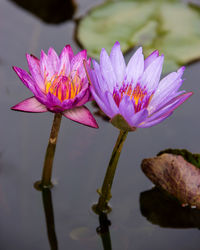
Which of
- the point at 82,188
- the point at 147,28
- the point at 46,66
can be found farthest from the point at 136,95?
the point at 147,28

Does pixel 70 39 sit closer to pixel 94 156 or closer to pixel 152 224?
pixel 94 156

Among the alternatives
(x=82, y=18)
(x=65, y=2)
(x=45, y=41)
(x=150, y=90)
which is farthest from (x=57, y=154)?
(x=65, y=2)

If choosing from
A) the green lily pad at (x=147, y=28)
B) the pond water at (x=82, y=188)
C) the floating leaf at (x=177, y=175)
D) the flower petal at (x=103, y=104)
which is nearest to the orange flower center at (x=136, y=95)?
the flower petal at (x=103, y=104)

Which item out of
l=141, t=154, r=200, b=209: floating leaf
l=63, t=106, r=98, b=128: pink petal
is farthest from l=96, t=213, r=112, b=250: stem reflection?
l=63, t=106, r=98, b=128: pink petal

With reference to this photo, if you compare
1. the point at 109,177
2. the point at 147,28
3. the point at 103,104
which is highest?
the point at 147,28

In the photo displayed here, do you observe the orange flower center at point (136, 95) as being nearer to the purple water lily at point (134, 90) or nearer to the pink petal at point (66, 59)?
the purple water lily at point (134, 90)

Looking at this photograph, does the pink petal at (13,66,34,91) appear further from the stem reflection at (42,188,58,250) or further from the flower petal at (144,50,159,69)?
the stem reflection at (42,188,58,250)

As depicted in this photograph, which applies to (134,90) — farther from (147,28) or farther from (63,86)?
(147,28)
